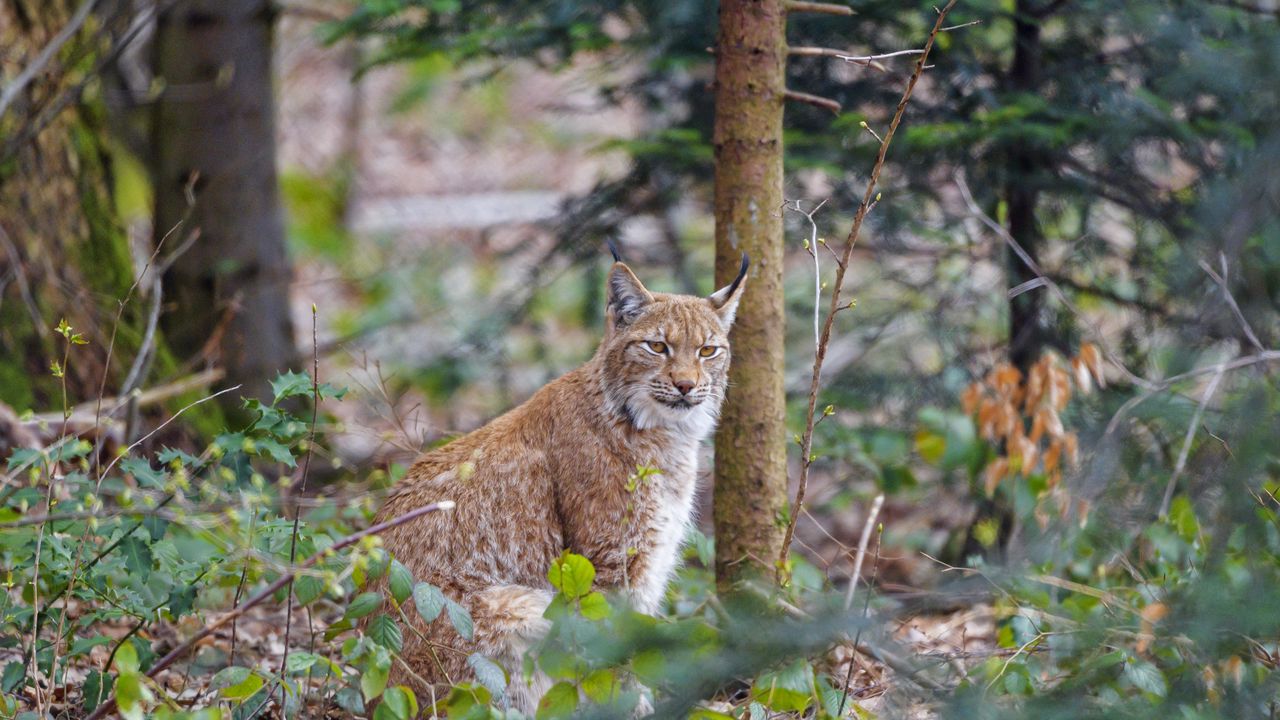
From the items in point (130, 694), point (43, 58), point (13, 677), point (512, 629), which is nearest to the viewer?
point (130, 694)

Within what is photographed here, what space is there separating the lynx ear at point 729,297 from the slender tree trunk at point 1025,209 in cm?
247

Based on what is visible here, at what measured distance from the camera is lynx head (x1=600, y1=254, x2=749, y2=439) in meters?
4.51

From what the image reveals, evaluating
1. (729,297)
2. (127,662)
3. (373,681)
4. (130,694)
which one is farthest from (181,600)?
(729,297)

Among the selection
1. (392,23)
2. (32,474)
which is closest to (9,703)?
(32,474)

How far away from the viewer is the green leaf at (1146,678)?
3.60 metres

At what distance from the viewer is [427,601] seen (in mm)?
3527

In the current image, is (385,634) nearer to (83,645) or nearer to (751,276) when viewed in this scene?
(83,645)

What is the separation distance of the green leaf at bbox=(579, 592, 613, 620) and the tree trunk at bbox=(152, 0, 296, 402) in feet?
15.6

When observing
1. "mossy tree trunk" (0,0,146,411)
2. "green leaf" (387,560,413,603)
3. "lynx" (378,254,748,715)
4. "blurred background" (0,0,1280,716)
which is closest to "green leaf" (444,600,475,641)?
"green leaf" (387,560,413,603)

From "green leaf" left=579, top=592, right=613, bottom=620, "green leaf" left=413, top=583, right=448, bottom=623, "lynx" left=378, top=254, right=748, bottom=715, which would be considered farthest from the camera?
"lynx" left=378, top=254, right=748, bottom=715

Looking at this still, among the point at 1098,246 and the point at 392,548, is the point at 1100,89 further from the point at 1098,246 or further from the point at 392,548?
the point at 392,548

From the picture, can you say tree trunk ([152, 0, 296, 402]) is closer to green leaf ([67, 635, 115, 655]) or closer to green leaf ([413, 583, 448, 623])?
green leaf ([67, 635, 115, 655])

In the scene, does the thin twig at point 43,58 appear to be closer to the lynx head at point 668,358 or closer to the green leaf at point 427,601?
the lynx head at point 668,358

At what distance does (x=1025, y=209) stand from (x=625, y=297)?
9.90 feet
